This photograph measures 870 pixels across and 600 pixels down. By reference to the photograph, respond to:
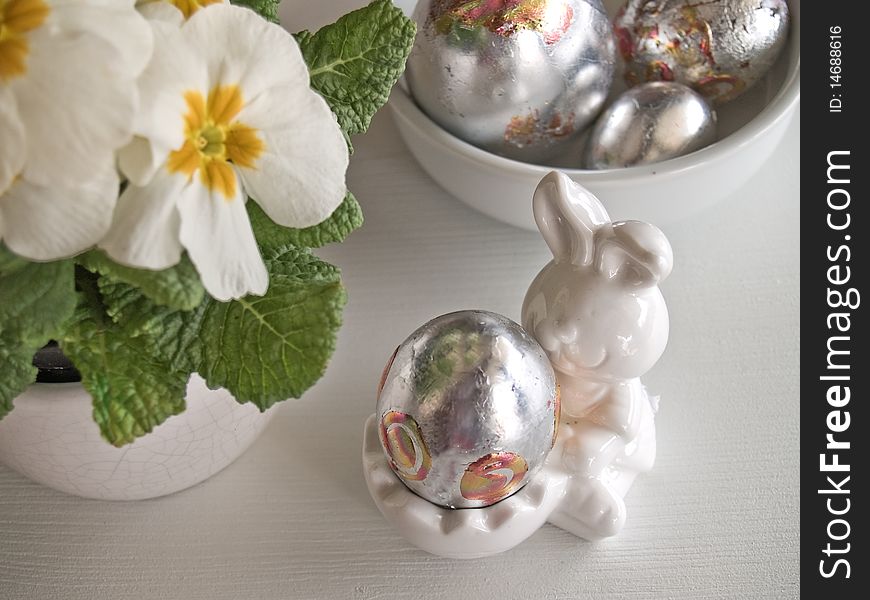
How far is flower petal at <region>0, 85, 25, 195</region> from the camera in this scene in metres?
0.25

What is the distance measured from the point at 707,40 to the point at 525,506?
0.94ft

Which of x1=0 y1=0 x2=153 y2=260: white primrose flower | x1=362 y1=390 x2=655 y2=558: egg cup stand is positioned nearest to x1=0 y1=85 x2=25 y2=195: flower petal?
x1=0 y1=0 x2=153 y2=260: white primrose flower

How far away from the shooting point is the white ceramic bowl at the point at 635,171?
0.48 m

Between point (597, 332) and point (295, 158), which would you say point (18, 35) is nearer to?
point (295, 158)

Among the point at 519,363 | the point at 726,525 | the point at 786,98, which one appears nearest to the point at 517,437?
the point at 519,363

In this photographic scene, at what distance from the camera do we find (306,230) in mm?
337

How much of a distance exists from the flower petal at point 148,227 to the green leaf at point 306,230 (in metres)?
0.06

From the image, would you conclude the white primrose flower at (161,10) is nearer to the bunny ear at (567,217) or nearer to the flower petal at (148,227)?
the flower petal at (148,227)

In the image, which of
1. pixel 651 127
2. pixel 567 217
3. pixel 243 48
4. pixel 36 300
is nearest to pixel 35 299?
pixel 36 300

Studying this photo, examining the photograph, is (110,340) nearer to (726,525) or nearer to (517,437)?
(517,437)

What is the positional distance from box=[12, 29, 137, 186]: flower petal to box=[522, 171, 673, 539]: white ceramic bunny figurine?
196mm

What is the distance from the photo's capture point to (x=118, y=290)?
0.32 metres

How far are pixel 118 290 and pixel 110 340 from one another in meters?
0.02

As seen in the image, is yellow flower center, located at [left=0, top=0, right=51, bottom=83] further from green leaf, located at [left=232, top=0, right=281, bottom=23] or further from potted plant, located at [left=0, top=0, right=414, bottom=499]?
green leaf, located at [left=232, top=0, right=281, bottom=23]
